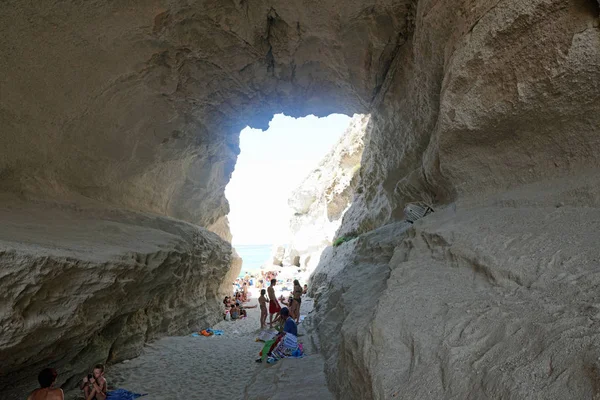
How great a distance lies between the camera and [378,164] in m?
11.1

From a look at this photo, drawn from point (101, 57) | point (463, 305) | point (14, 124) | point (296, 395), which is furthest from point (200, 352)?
point (463, 305)

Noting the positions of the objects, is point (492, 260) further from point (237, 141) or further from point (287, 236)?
point (287, 236)

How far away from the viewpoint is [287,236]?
37688 millimetres

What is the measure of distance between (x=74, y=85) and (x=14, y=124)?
3.87 feet

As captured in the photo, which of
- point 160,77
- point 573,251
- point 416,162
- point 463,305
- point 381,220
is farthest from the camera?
point 381,220

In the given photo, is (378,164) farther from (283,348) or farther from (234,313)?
(234,313)

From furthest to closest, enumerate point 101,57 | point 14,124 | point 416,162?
1. point 416,162
2. point 101,57
3. point 14,124

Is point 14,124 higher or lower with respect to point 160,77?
lower

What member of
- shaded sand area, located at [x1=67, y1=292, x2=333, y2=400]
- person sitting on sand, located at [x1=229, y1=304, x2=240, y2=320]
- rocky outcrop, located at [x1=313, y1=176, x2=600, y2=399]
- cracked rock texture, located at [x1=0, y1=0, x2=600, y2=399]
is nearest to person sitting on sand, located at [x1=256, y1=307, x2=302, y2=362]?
shaded sand area, located at [x1=67, y1=292, x2=333, y2=400]

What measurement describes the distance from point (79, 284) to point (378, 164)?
8633mm

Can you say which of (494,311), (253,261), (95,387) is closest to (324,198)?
(95,387)

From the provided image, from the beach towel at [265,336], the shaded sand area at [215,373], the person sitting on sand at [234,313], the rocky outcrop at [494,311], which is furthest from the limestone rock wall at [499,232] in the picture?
the person sitting on sand at [234,313]

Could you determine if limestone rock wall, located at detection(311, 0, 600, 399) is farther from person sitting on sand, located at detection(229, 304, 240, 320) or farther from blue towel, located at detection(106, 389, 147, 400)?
person sitting on sand, located at detection(229, 304, 240, 320)

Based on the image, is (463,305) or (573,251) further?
(463,305)
